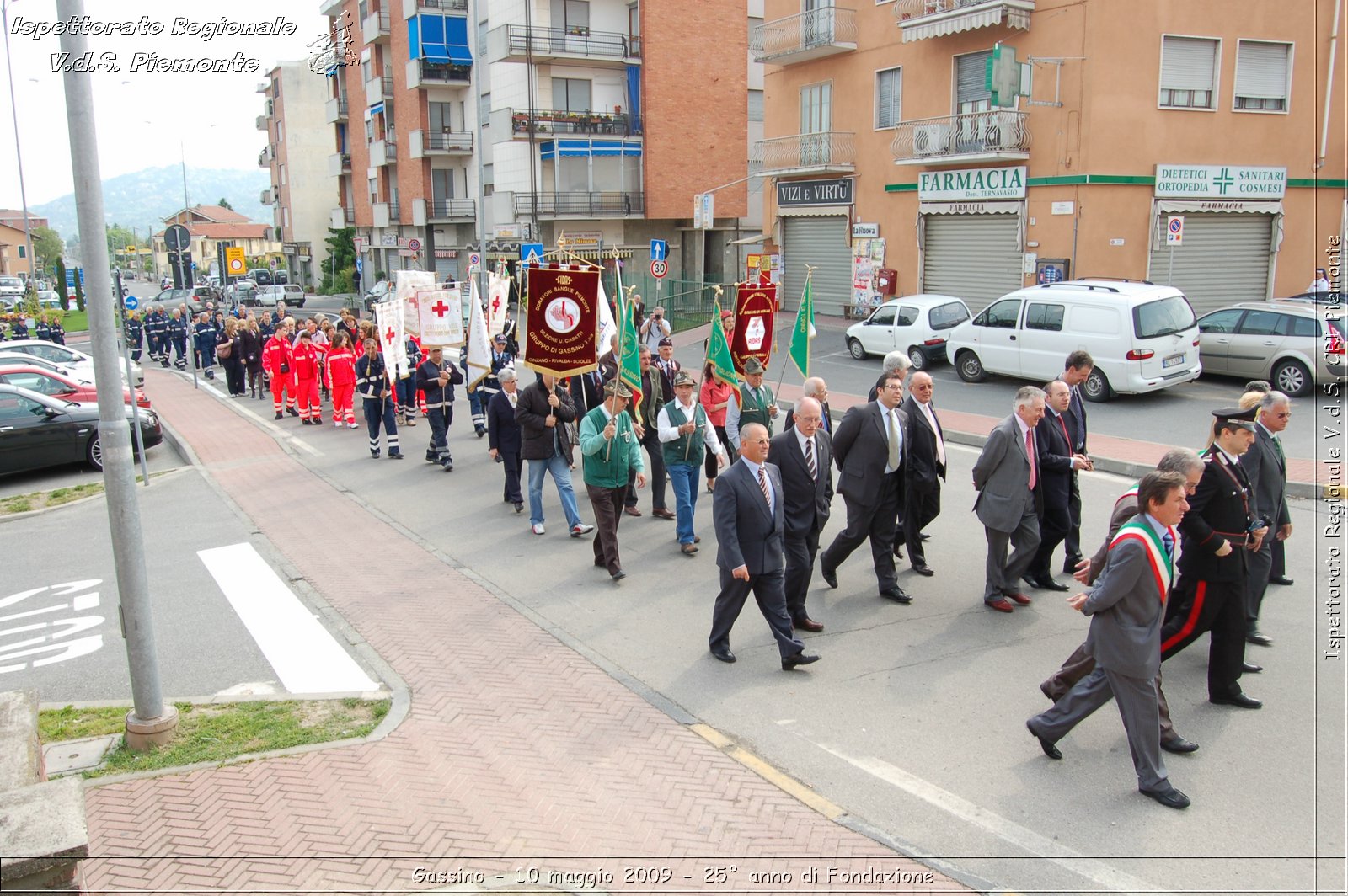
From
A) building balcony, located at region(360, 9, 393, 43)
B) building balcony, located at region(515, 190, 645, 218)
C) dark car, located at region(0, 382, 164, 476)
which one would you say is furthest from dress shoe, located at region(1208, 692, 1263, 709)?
building balcony, located at region(360, 9, 393, 43)

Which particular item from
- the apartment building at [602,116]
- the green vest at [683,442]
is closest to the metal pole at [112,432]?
the green vest at [683,442]

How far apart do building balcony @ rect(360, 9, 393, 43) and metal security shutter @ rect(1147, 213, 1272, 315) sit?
137ft

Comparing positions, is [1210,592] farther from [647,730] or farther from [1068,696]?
[647,730]

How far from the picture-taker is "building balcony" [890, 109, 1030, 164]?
23.5m

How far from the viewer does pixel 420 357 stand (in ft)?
53.2

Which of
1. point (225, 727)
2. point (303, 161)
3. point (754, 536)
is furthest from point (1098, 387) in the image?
point (303, 161)

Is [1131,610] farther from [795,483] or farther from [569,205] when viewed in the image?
[569,205]

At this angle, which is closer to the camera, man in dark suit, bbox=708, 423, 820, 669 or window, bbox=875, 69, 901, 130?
man in dark suit, bbox=708, 423, 820, 669

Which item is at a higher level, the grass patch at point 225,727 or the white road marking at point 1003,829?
the grass patch at point 225,727

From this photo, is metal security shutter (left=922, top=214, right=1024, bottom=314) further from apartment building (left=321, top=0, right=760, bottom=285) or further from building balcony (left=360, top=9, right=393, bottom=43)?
building balcony (left=360, top=9, right=393, bottom=43)

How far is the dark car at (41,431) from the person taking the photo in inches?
592

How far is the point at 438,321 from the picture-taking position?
618 inches

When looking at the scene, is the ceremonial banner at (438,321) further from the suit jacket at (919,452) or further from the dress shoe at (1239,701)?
the dress shoe at (1239,701)

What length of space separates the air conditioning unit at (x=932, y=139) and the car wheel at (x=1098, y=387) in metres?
10.5
